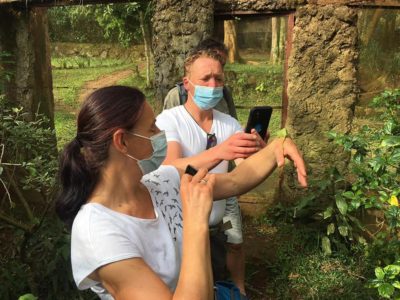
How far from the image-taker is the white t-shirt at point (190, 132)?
7.34 ft

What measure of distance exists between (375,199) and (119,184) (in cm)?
131

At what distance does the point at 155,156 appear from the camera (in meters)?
1.53

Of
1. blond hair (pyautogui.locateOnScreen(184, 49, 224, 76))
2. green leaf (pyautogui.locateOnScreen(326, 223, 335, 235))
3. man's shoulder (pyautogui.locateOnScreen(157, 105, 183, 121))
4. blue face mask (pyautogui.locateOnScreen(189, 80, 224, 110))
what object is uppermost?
blond hair (pyautogui.locateOnScreen(184, 49, 224, 76))

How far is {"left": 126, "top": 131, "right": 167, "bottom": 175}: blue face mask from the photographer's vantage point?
1.47 metres

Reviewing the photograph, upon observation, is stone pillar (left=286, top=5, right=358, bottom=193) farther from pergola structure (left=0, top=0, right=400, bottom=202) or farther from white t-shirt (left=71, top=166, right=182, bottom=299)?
white t-shirt (left=71, top=166, right=182, bottom=299)

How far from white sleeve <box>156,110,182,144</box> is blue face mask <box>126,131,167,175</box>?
61 cm

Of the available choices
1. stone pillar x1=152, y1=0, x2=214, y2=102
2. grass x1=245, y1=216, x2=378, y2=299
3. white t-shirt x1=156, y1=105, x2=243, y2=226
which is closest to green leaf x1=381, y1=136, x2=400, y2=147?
white t-shirt x1=156, y1=105, x2=243, y2=226

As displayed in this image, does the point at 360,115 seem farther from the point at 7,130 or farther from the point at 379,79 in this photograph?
the point at 7,130

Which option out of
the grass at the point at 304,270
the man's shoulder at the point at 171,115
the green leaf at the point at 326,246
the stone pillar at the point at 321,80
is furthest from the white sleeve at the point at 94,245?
the stone pillar at the point at 321,80

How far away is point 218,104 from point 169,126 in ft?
2.32

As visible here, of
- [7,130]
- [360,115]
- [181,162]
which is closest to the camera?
[181,162]

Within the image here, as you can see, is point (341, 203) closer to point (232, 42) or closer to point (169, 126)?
point (169, 126)

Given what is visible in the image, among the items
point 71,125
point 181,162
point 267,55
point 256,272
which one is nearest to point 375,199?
point 181,162

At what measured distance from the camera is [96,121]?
1351 mm
